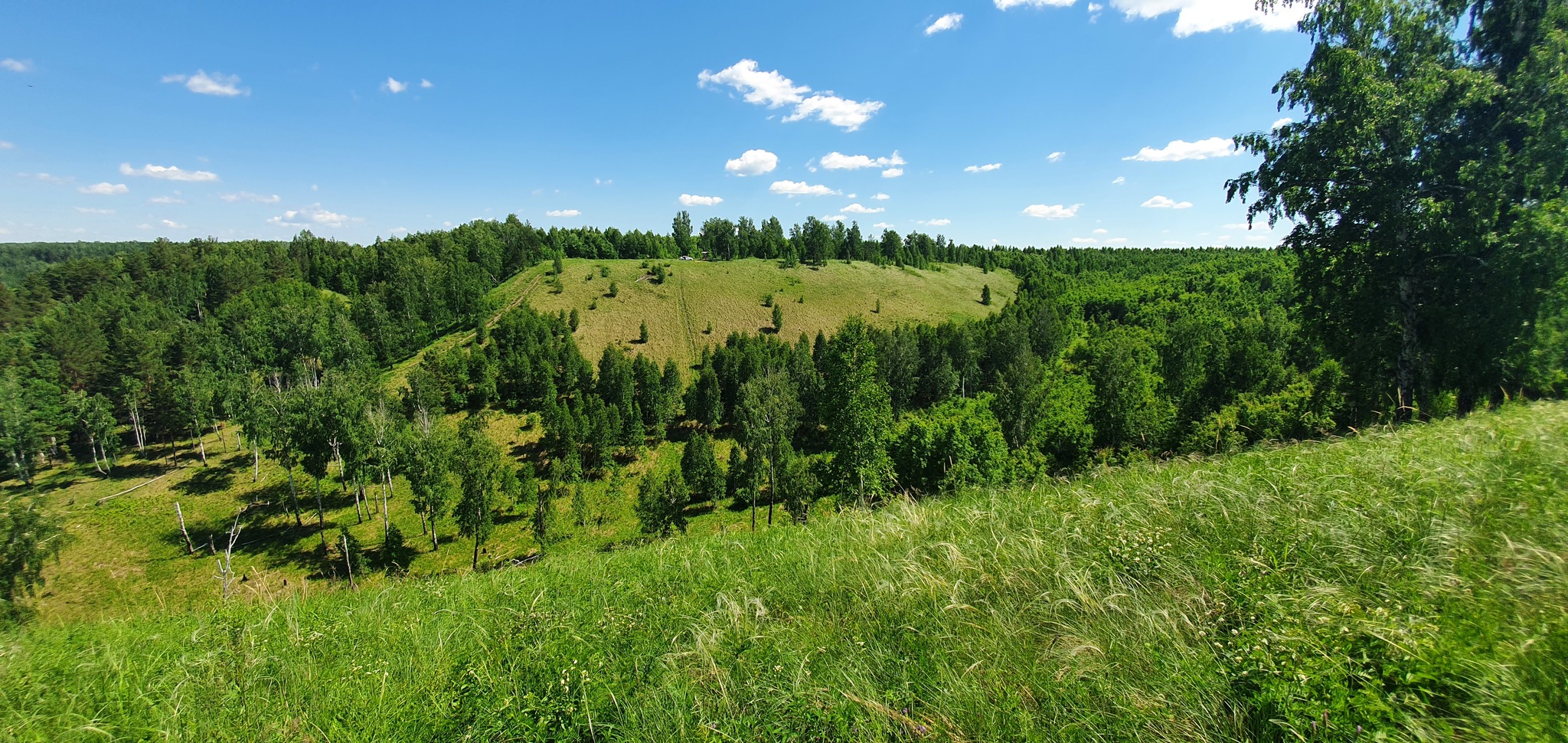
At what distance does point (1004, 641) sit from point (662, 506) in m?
38.7

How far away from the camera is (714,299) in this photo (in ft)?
318

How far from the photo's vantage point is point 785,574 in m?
5.38

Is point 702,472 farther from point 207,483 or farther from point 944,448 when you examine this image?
point 207,483

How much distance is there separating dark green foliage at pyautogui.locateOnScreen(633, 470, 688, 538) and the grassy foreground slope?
113ft

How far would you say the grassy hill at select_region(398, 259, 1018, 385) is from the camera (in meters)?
84.9

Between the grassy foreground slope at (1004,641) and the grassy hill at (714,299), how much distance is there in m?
72.5

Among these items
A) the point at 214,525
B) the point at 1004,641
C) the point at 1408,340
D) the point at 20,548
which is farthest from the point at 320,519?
the point at 1408,340

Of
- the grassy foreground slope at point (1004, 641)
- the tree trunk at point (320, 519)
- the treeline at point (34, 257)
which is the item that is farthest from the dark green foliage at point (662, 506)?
the treeline at point (34, 257)

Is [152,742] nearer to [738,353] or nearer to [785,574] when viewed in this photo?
[785,574]

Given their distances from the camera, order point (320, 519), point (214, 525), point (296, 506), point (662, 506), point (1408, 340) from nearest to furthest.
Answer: point (1408, 340) < point (662, 506) < point (320, 519) < point (214, 525) < point (296, 506)

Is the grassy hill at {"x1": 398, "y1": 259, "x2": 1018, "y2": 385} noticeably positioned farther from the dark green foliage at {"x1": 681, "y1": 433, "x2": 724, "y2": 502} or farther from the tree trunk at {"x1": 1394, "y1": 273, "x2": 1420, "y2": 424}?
the tree trunk at {"x1": 1394, "y1": 273, "x2": 1420, "y2": 424}

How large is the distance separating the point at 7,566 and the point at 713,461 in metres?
38.1

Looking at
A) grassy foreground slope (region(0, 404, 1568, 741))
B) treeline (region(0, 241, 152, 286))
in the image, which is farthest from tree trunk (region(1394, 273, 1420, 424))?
treeline (region(0, 241, 152, 286))

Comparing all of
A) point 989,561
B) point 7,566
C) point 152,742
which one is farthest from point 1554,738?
point 7,566
